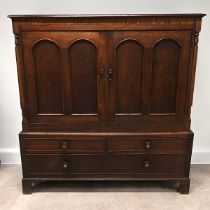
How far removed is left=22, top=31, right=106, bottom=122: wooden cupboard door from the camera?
5.49ft

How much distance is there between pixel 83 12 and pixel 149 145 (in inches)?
51.6

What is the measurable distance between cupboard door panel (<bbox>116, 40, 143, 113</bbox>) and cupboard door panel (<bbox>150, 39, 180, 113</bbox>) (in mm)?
111

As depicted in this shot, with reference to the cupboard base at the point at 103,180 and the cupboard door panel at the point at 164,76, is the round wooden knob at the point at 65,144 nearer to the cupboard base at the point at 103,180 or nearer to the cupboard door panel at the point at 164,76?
the cupboard base at the point at 103,180

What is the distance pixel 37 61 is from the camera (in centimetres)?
172

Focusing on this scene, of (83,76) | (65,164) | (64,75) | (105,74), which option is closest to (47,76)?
(64,75)

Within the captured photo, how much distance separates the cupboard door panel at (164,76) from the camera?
169 cm

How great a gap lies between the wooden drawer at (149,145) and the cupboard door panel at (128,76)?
25 cm

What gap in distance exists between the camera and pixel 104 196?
1.94 metres

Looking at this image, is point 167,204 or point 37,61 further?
point 167,204

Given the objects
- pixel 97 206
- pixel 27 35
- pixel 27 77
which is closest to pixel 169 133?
pixel 97 206

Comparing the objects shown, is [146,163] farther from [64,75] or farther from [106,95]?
[64,75]

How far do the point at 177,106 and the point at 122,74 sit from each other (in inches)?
19.4

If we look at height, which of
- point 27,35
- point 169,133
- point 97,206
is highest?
point 27,35

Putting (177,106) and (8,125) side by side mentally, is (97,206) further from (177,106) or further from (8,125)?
(8,125)
